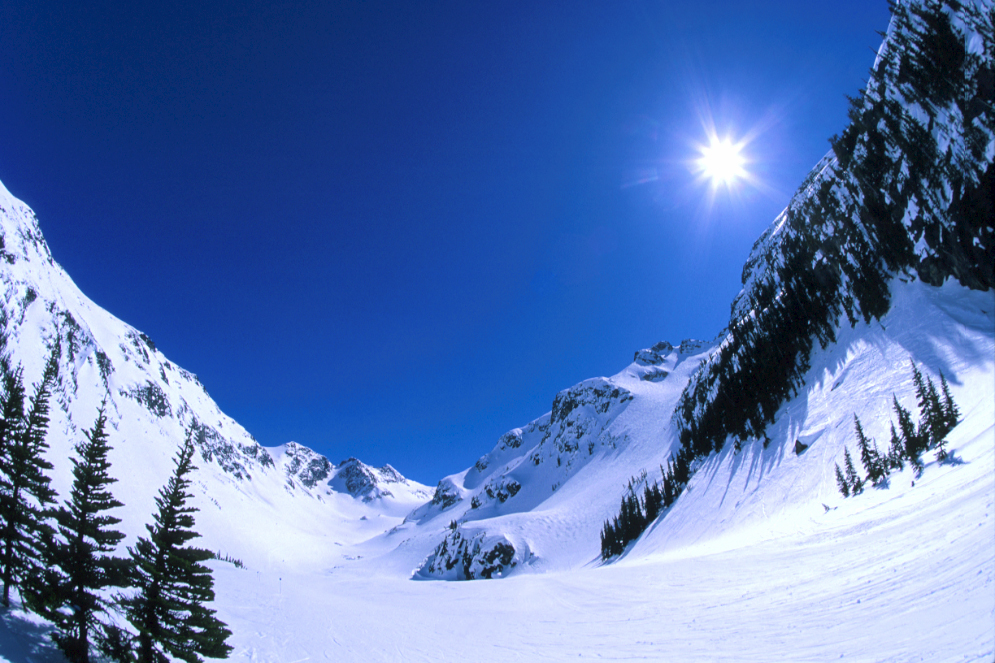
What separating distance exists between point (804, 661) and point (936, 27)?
61142 millimetres

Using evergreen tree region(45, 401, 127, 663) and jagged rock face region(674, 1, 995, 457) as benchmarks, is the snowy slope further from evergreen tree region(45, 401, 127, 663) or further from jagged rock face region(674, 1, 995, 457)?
evergreen tree region(45, 401, 127, 663)

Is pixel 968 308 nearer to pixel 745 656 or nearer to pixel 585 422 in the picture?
pixel 745 656

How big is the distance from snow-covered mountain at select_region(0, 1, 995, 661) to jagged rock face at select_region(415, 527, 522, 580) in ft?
1.20

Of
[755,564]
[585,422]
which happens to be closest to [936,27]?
[755,564]

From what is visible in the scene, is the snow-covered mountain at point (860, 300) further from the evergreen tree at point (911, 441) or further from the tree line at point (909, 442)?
the evergreen tree at point (911, 441)

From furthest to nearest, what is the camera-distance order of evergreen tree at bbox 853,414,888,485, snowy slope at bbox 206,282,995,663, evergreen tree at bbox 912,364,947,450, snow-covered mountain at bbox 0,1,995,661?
evergreen tree at bbox 853,414,888,485 → evergreen tree at bbox 912,364,947,450 → snow-covered mountain at bbox 0,1,995,661 → snowy slope at bbox 206,282,995,663

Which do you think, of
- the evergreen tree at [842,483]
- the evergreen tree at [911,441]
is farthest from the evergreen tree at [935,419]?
the evergreen tree at [842,483]

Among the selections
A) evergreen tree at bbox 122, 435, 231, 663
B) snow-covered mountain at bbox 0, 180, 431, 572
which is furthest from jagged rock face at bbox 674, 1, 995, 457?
snow-covered mountain at bbox 0, 180, 431, 572

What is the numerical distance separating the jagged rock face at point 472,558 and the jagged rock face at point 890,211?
38.3 meters

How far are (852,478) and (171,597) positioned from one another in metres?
35.8

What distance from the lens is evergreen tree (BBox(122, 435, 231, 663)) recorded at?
10641 mm

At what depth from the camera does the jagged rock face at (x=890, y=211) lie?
3294 cm

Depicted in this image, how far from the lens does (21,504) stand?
42.3 ft

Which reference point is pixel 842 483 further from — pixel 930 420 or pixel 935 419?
pixel 935 419
